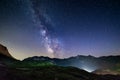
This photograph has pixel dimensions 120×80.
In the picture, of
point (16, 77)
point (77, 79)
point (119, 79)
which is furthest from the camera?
point (119, 79)

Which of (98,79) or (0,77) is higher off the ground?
(98,79)

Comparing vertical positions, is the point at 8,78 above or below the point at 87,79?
below

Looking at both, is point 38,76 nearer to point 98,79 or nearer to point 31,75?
point 31,75

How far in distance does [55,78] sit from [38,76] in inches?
341

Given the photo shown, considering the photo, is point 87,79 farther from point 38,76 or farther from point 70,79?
point 38,76

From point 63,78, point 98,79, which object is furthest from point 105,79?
point 63,78

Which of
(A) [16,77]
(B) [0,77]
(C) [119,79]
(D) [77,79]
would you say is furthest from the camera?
(C) [119,79]

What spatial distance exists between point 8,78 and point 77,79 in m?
41.6

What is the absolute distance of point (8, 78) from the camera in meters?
93.0

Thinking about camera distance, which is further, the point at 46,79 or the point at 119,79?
the point at 119,79

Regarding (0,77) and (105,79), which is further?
(105,79)

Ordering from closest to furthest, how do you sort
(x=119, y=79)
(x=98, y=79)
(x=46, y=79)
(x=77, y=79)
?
(x=46, y=79), (x=77, y=79), (x=98, y=79), (x=119, y=79)

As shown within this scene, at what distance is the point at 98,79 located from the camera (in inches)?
5226

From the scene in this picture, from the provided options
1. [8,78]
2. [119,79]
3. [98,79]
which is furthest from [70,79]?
[119,79]
